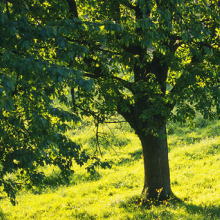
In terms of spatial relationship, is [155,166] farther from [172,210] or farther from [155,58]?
[155,58]

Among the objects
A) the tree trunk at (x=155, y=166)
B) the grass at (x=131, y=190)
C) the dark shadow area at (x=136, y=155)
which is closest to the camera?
the grass at (x=131, y=190)

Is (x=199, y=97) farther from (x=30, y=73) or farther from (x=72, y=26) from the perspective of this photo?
(x=30, y=73)

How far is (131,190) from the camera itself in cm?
1634

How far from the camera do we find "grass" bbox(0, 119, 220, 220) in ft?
42.0

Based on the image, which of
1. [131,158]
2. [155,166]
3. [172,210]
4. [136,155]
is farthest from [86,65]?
[136,155]

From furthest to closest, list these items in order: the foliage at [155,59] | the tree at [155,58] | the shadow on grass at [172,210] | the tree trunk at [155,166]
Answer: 1. the tree trunk at [155,166]
2. the shadow on grass at [172,210]
3. the foliage at [155,59]
4. the tree at [155,58]

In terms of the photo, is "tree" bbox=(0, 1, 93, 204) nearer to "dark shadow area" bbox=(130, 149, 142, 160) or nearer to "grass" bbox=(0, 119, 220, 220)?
"grass" bbox=(0, 119, 220, 220)

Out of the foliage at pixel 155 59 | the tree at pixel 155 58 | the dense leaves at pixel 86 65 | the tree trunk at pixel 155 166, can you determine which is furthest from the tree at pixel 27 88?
the tree trunk at pixel 155 166

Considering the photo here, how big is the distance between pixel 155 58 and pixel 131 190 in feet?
22.0

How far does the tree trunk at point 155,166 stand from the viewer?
13250 millimetres

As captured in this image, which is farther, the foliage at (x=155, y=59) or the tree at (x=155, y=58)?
the foliage at (x=155, y=59)

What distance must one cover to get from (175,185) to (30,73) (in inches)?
429

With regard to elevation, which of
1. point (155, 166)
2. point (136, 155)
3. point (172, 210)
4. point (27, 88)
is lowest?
point (172, 210)

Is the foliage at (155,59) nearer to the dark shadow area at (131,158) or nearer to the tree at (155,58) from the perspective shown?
the tree at (155,58)
